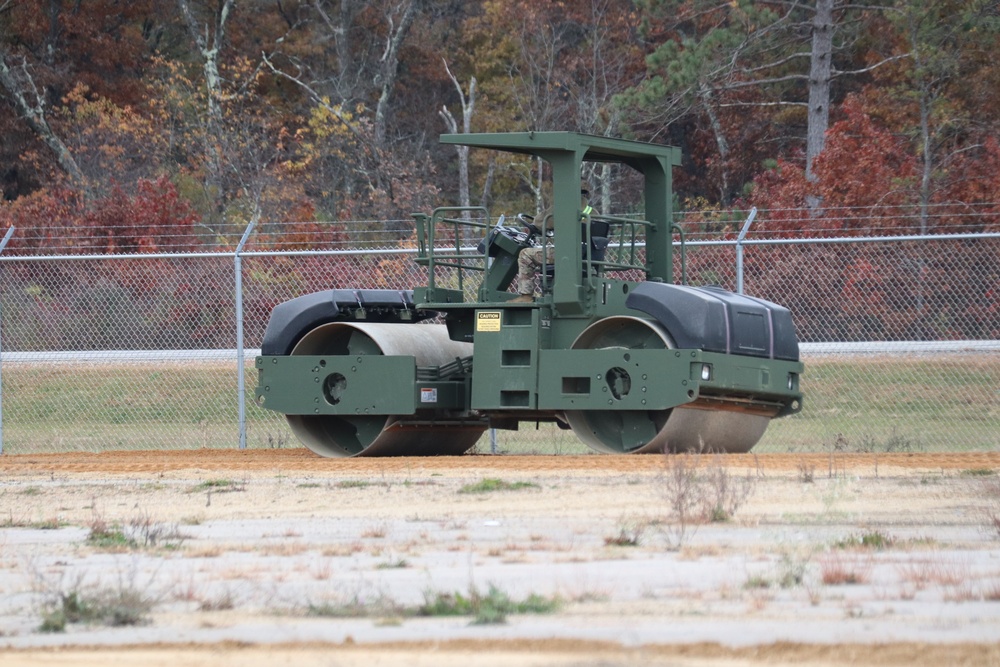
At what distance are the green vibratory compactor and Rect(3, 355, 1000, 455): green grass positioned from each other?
2338 mm

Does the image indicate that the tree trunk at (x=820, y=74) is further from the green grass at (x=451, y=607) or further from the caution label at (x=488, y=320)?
the green grass at (x=451, y=607)

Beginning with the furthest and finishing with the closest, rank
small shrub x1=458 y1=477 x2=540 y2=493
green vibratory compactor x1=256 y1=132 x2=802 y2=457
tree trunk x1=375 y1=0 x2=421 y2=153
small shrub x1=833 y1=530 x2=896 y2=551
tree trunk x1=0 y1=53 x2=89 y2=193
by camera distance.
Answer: tree trunk x1=375 y1=0 x2=421 y2=153 → tree trunk x1=0 y1=53 x2=89 y2=193 → green vibratory compactor x1=256 y1=132 x2=802 y2=457 → small shrub x1=458 y1=477 x2=540 y2=493 → small shrub x1=833 y1=530 x2=896 y2=551

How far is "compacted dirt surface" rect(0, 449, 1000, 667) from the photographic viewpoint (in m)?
5.89

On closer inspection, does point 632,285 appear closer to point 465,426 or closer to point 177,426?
point 465,426

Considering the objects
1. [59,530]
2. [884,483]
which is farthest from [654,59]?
[59,530]

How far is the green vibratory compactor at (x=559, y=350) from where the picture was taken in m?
13.9

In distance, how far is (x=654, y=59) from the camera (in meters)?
32.5

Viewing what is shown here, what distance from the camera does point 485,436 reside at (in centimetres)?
2045

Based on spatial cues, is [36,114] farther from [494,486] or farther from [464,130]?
[494,486]

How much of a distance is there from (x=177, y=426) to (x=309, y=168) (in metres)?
18.1

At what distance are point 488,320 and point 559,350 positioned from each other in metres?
0.78

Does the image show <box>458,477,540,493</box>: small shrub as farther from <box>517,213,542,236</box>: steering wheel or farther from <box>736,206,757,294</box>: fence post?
<box>736,206,757,294</box>: fence post

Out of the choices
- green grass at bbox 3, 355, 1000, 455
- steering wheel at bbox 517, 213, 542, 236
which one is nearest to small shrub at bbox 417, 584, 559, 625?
steering wheel at bbox 517, 213, 542, 236

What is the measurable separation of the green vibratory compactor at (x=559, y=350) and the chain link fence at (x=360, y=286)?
1.08 meters
